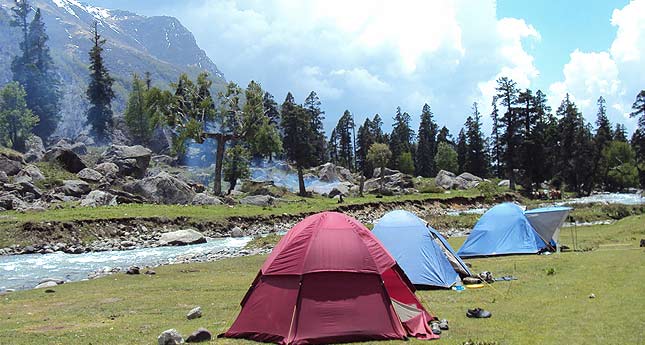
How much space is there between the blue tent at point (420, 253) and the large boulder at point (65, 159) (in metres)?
44.1

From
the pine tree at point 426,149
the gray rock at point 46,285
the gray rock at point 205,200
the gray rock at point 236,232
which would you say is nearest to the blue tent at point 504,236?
the gray rock at point 46,285

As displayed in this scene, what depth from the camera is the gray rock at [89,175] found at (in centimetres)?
4821

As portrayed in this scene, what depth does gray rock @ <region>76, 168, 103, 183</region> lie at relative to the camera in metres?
48.2

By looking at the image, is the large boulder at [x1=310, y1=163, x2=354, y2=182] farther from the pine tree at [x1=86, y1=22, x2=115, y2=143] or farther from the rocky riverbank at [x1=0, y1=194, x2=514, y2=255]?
the rocky riverbank at [x1=0, y1=194, x2=514, y2=255]

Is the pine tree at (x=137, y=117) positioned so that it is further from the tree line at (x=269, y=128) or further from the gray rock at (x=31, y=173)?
the gray rock at (x=31, y=173)

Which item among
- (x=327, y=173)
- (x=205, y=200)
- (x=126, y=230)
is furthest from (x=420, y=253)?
(x=327, y=173)

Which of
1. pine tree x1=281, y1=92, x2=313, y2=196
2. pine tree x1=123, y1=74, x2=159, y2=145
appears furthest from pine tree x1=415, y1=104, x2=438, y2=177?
pine tree x1=123, y1=74, x2=159, y2=145

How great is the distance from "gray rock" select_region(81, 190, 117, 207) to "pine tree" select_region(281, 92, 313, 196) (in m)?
30.6

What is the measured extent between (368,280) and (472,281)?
612 cm

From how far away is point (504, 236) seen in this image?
20938 millimetres

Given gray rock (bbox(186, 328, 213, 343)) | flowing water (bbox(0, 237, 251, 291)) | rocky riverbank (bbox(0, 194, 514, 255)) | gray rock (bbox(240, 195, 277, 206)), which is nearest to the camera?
gray rock (bbox(186, 328, 213, 343))

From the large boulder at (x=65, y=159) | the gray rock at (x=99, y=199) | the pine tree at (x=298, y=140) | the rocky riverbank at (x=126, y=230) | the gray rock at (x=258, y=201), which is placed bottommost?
the rocky riverbank at (x=126, y=230)

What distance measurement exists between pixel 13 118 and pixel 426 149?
269 feet

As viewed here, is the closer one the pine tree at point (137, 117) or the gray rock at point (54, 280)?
the gray rock at point (54, 280)
